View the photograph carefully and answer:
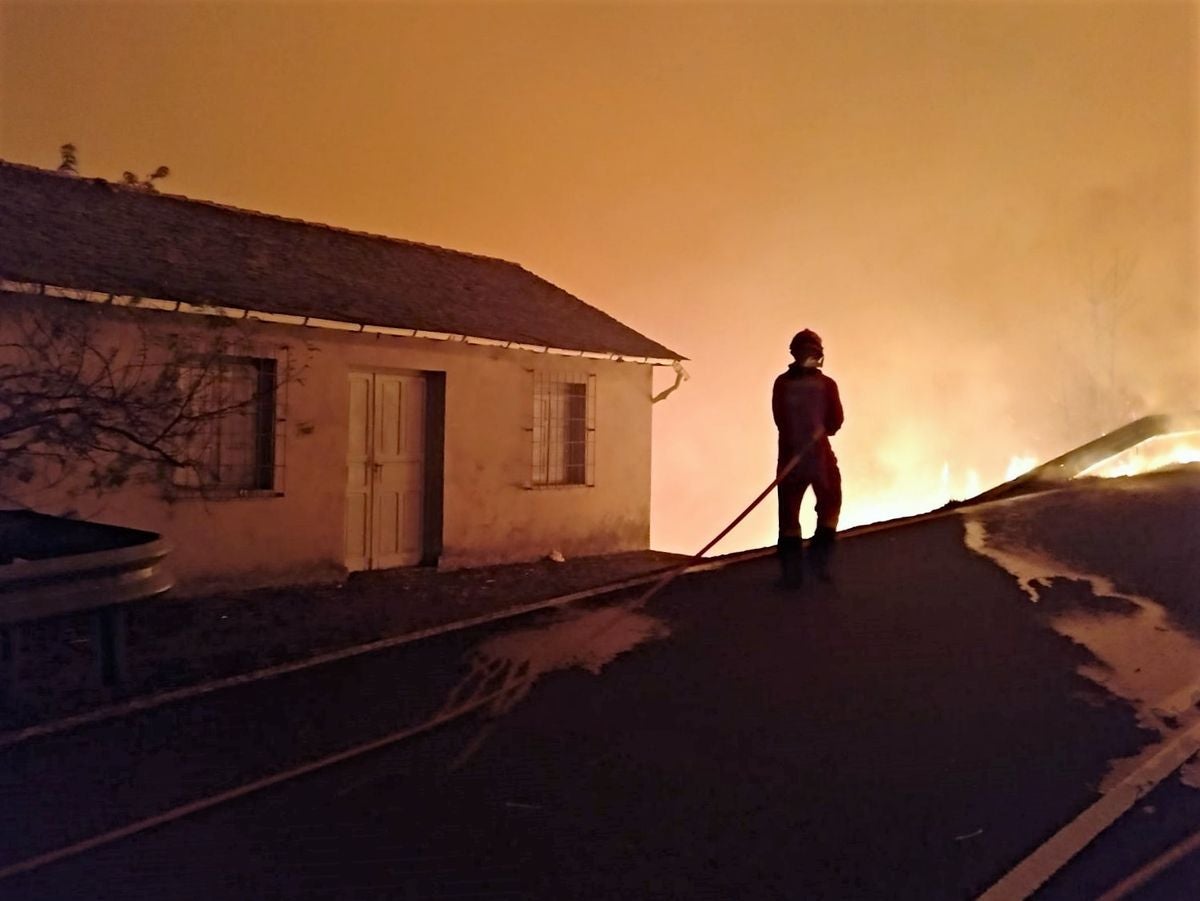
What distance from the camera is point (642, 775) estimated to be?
462cm

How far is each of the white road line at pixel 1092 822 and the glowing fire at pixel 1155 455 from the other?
974 centimetres

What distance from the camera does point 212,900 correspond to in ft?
11.6

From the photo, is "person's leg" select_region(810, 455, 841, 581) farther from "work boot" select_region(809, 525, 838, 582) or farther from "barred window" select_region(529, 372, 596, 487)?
"barred window" select_region(529, 372, 596, 487)

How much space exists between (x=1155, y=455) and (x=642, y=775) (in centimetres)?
1208

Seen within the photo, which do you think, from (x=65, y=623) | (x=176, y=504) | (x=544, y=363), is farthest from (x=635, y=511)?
(x=65, y=623)

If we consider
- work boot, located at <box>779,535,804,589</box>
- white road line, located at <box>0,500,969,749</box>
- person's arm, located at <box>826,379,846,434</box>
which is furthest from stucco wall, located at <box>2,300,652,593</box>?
person's arm, located at <box>826,379,846,434</box>

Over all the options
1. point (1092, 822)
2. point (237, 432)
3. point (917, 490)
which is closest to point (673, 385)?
point (237, 432)

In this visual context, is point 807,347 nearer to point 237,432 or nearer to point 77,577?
point 237,432

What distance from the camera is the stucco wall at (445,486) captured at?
29.3 ft

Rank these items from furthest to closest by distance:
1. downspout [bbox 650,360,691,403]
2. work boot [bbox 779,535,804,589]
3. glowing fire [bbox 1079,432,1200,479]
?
downspout [bbox 650,360,691,403], glowing fire [bbox 1079,432,1200,479], work boot [bbox 779,535,804,589]

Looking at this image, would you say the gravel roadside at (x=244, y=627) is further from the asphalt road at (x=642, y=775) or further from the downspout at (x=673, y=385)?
the downspout at (x=673, y=385)

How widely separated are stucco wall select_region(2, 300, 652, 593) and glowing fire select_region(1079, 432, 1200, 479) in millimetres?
6488

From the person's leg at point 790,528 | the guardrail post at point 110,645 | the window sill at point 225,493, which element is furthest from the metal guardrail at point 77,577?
the person's leg at point 790,528

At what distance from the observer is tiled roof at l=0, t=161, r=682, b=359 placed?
8562 mm
